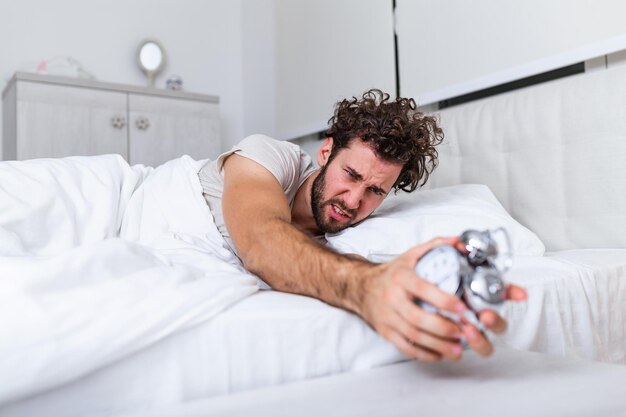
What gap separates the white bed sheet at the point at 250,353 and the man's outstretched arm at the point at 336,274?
1.8 inches

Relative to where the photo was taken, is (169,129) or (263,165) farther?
(169,129)

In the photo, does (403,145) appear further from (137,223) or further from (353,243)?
(137,223)

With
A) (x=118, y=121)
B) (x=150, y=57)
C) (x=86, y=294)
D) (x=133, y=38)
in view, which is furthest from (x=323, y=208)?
(x=133, y=38)

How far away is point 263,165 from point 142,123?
6.07ft

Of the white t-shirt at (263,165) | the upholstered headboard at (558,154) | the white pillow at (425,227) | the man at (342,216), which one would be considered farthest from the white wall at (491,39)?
the white t-shirt at (263,165)

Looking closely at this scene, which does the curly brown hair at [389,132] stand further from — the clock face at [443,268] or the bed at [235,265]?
the clock face at [443,268]

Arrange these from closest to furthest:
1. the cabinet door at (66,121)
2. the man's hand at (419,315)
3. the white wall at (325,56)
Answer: the man's hand at (419,315)
the white wall at (325,56)
the cabinet door at (66,121)

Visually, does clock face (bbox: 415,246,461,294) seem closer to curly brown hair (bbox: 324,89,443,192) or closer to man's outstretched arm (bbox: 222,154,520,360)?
man's outstretched arm (bbox: 222,154,520,360)

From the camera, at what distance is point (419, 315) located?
709 millimetres

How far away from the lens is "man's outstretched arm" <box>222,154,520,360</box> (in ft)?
2.34

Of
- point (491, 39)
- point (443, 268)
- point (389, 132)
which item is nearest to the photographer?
point (443, 268)

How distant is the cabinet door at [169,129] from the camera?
120 inches

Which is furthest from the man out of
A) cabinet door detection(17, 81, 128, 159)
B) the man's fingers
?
cabinet door detection(17, 81, 128, 159)

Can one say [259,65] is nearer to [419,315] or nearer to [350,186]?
[350,186]
